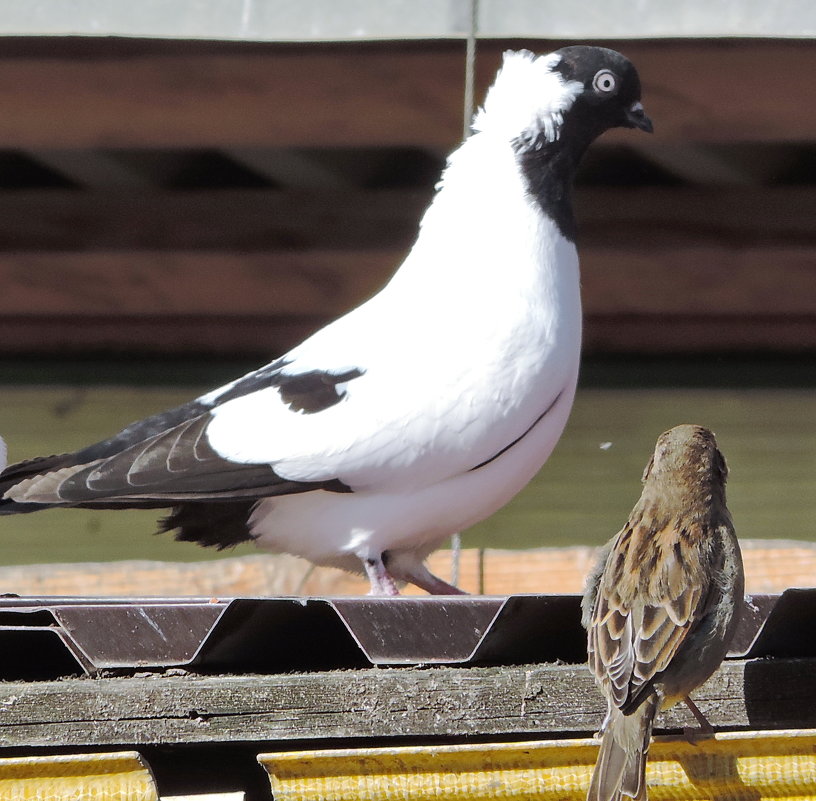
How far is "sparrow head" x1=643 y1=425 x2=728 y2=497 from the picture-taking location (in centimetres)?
235

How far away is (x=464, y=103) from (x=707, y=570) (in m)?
1.38

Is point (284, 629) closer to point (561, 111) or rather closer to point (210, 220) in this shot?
point (561, 111)

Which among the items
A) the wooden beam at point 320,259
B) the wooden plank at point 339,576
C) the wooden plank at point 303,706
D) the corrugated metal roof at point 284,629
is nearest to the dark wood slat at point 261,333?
the wooden beam at point 320,259

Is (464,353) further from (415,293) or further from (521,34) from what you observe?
(521,34)

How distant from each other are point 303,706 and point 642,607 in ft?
1.49

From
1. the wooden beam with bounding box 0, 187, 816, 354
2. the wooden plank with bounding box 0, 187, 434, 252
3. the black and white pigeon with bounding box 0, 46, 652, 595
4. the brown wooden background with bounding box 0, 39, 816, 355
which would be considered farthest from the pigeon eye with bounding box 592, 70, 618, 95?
the wooden plank with bounding box 0, 187, 434, 252

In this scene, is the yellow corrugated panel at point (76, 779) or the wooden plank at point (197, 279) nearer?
the yellow corrugated panel at point (76, 779)

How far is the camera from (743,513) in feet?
12.8

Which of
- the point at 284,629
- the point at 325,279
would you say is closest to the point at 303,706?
the point at 284,629

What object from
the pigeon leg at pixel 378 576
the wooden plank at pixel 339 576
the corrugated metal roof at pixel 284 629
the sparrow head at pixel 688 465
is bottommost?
the wooden plank at pixel 339 576

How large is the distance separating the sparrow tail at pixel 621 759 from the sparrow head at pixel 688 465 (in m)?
0.49

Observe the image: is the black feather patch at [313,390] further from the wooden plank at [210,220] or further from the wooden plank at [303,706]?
the wooden plank at [210,220]

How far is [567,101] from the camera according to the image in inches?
118

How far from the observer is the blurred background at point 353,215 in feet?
9.91
